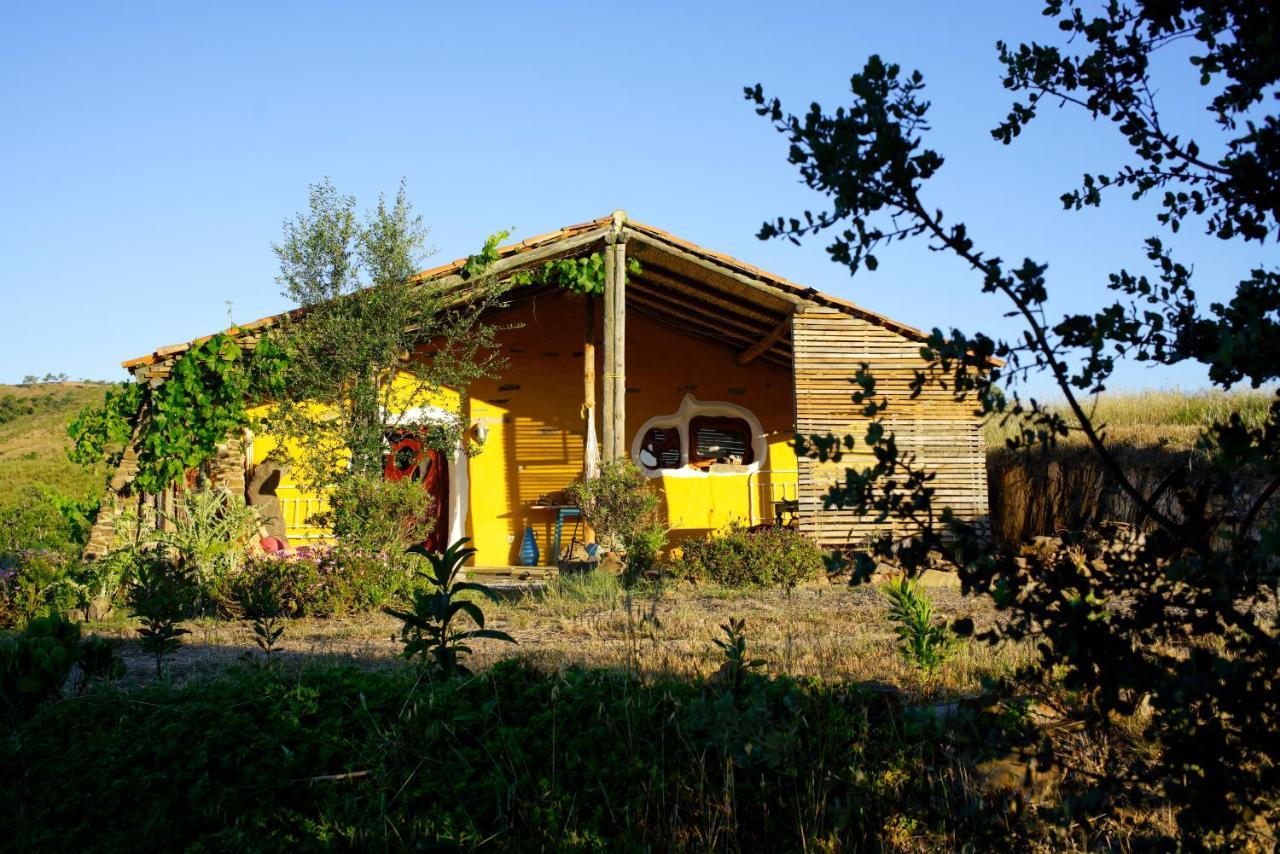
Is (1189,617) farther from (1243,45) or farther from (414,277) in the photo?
(414,277)

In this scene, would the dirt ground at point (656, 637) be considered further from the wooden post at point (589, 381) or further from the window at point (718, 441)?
the window at point (718, 441)

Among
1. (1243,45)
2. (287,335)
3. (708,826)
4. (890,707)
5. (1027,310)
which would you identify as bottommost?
(708,826)

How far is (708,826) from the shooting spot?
3.74 m

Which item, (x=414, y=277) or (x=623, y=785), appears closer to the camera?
(x=623, y=785)

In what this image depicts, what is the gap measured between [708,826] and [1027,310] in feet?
7.44

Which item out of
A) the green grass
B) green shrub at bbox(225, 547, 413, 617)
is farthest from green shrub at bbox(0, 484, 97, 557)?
the green grass

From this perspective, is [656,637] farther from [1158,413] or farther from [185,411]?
[1158,413]

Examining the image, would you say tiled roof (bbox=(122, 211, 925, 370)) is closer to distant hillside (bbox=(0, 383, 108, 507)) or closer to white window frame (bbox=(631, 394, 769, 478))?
white window frame (bbox=(631, 394, 769, 478))

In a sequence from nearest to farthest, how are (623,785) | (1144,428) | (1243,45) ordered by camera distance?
(1243,45) < (623,785) < (1144,428)

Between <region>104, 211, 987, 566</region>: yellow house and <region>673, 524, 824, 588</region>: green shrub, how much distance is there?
5.87ft

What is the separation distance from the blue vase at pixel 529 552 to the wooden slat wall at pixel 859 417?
429 centimetres

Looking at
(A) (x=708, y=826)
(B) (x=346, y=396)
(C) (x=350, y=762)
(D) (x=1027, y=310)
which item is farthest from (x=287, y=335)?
(D) (x=1027, y=310)

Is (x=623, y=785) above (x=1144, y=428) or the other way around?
the other way around

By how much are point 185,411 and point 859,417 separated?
8.18 meters
